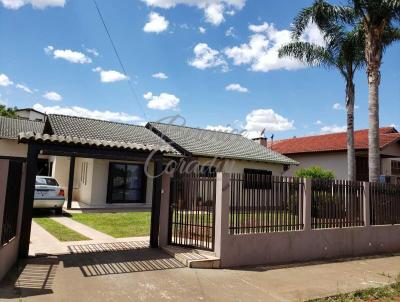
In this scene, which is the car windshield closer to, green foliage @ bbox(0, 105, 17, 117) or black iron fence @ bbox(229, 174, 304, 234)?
black iron fence @ bbox(229, 174, 304, 234)

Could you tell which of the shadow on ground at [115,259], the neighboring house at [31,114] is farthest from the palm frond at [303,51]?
the neighboring house at [31,114]

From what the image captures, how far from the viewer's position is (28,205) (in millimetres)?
7293

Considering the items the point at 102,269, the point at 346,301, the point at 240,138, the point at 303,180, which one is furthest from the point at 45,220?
the point at 240,138

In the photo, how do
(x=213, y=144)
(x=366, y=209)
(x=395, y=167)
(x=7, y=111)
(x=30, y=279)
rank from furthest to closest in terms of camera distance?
(x=7, y=111) → (x=395, y=167) → (x=213, y=144) → (x=366, y=209) → (x=30, y=279)

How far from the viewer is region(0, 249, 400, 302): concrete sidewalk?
5566 millimetres

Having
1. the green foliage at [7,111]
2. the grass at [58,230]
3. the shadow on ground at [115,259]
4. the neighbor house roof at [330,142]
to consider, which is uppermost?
the green foliage at [7,111]

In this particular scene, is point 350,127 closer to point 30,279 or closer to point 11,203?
point 11,203

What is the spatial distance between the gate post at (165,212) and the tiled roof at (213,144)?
9301 millimetres

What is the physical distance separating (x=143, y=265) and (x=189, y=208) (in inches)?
66.5

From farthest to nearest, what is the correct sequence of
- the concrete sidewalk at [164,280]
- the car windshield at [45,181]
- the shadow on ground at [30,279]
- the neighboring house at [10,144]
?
the neighboring house at [10,144] < the car windshield at [45,181] < the concrete sidewalk at [164,280] < the shadow on ground at [30,279]

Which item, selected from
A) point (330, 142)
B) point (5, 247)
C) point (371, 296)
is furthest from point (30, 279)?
point (330, 142)

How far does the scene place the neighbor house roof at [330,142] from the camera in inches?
895

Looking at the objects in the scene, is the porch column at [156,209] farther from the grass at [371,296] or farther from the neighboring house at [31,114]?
the neighboring house at [31,114]

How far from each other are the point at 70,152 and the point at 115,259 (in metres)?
2.61
